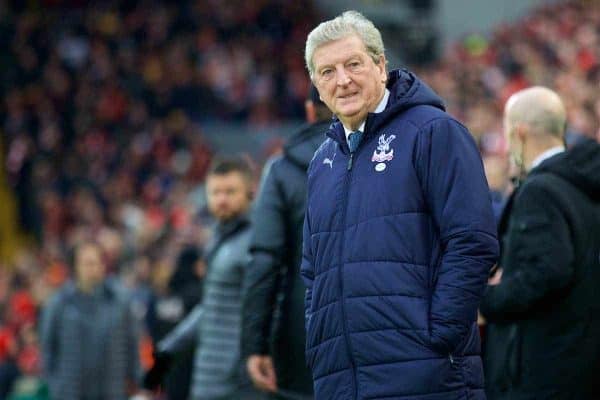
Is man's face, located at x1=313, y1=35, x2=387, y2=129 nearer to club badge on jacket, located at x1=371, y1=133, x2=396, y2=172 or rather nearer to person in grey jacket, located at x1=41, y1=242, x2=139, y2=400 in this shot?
club badge on jacket, located at x1=371, y1=133, x2=396, y2=172

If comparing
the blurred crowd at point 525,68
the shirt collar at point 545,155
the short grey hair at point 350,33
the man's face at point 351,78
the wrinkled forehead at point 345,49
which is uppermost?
the blurred crowd at point 525,68

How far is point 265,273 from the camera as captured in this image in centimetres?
651

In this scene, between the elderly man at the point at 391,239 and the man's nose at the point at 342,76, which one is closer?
the elderly man at the point at 391,239

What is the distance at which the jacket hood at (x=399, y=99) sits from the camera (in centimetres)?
485

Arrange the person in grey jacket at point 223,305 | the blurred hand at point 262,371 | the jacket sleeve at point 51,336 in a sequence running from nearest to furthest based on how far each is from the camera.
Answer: the blurred hand at point 262,371 < the person in grey jacket at point 223,305 < the jacket sleeve at point 51,336

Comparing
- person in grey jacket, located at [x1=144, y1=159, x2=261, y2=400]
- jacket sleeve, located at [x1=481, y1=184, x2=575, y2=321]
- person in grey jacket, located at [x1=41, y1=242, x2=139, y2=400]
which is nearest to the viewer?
jacket sleeve, located at [x1=481, y1=184, x2=575, y2=321]

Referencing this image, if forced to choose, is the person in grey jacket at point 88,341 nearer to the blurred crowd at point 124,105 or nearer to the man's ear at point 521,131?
the man's ear at point 521,131

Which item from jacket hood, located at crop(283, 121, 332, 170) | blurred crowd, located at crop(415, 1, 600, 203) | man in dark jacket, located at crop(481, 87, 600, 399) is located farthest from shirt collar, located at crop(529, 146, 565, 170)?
blurred crowd, located at crop(415, 1, 600, 203)

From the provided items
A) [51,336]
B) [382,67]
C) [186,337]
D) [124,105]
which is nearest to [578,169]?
[382,67]

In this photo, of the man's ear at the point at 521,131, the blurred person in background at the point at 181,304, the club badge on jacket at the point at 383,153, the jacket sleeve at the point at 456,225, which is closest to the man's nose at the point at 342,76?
the club badge on jacket at the point at 383,153

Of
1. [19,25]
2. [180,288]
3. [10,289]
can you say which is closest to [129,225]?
[10,289]

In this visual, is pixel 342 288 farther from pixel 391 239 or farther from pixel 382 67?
pixel 382 67

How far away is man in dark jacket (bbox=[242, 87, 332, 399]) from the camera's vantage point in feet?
21.3

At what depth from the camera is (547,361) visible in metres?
5.95
